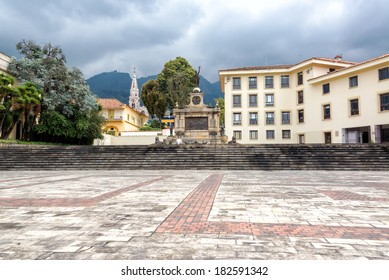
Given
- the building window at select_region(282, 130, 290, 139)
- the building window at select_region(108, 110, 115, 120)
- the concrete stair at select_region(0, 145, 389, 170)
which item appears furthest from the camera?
the building window at select_region(108, 110, 115, 120)

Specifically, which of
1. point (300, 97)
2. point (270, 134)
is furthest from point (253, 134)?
point (300, 97)

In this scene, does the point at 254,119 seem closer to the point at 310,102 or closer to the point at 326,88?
the point at 310,102

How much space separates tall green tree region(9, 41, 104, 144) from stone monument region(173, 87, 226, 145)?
453 inches

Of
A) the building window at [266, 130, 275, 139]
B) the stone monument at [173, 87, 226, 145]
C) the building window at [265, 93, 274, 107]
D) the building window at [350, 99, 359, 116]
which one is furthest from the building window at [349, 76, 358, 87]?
the stone monument at [173, 87, 226, 145]

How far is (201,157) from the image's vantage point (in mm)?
20422

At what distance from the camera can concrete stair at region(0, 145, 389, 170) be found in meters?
18.4

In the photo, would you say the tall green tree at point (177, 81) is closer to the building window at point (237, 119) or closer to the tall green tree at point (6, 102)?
the building window at point (237, 119)

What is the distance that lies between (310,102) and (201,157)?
23.1 m

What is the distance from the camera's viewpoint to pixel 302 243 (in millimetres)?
3488

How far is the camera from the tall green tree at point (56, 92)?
30406 millimetres

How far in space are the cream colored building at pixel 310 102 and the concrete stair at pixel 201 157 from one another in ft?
38.8

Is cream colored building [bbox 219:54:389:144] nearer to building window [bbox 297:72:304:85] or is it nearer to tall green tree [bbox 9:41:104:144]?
building window [bbox 297:72:304:85]

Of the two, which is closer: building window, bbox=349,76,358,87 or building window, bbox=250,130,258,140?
building window, bbox=349,76,358,87
